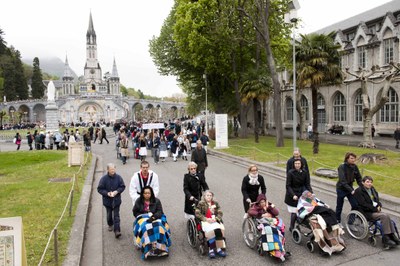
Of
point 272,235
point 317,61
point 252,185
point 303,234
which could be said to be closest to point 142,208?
point 252,185

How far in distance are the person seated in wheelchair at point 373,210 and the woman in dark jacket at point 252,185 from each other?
198 centimetres

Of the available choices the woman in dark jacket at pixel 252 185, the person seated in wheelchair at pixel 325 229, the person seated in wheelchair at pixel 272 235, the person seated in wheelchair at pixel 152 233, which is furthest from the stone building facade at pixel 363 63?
the person seated in wheelchair at pixel 152 233

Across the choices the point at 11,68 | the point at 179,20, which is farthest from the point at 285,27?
the point at 11,68

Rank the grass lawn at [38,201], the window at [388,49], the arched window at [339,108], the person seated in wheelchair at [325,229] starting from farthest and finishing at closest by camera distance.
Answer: the arched window at [339,108], the window at [388,49], the grass lawn at [38,201], the person seated in wheelchair at [325,229]

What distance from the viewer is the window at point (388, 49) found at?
3340 cm

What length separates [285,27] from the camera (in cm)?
3070

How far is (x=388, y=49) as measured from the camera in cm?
3388

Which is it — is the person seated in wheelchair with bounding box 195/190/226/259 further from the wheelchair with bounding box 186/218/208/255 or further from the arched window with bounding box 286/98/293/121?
the arched window with bounding box 286/98/293/121

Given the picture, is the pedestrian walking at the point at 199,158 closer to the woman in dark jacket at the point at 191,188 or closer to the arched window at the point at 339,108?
the woman in dark jacket at the point at 191,188

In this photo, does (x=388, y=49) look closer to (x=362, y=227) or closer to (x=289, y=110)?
(x=289, y=110)

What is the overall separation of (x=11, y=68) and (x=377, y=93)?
86935 millimetres

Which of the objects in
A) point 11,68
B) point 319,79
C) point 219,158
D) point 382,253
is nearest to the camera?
point 382,253

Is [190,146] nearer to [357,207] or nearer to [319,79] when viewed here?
[319,79]

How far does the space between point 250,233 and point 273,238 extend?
81 cm
